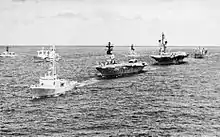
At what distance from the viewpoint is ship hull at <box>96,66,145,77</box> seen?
4688 inches

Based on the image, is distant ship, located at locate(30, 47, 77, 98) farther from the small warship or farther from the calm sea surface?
the small warship

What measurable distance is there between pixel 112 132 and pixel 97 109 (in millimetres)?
16795

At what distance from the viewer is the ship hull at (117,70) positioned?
11906cm

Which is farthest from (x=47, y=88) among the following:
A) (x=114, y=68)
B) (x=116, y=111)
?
(x=114, y=68)

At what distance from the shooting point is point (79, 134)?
166 feet

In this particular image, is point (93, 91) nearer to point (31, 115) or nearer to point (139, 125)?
point (31, 115)

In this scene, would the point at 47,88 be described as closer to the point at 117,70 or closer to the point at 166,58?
the point at 117,70

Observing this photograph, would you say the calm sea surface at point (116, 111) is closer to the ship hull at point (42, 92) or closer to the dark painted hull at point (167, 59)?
the ship hull at point (42, 92)

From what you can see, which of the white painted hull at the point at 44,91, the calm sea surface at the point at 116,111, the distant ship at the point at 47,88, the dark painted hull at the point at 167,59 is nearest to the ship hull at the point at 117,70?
the calm sea surface at the point at 116,111

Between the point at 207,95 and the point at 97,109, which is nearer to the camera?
the point at 97,109

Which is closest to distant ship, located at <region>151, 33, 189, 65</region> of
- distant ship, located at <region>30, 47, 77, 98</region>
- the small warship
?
the small warship

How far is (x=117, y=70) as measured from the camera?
124438mm

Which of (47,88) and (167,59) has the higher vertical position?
(167,59)

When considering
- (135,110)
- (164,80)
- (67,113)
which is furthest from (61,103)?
(164,80)
